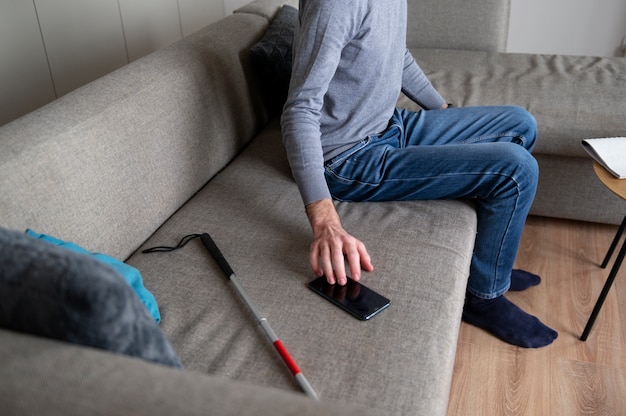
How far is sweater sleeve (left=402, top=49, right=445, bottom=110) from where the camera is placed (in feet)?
5.41

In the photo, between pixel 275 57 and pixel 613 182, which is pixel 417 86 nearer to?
pixel 275 57

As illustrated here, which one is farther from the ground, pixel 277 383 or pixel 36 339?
pixel 36 339

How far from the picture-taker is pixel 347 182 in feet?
4.47

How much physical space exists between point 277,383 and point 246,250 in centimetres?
39

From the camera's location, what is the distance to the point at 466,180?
1.32m

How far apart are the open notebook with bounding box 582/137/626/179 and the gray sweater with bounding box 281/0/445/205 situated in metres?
0.56

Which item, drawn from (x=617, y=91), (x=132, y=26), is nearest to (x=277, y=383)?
(x=617, y=91)

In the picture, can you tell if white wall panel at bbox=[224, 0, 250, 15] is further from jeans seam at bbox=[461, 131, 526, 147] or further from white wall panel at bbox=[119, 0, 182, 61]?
jeans seam at bbox=[461, 131, 526, 147]

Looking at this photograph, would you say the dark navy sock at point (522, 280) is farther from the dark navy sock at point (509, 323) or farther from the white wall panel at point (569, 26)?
the white wall panel at point (569, 26)

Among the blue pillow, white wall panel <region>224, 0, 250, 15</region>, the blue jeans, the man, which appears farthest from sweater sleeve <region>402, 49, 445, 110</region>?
white wall panel <region>224, 0, 250, 15</region>

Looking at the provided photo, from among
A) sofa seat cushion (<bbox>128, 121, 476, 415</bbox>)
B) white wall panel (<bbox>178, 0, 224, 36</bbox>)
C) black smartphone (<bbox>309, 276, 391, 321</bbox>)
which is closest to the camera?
sofa seat cushion (<bbox>128, 121, 476, 415</bbox>)

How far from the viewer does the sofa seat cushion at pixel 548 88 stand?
1756 millimetres

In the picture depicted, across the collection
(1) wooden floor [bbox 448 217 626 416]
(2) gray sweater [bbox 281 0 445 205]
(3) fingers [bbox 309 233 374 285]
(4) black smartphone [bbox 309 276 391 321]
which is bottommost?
(1) wooden floor [bbox 448 217 626 416]

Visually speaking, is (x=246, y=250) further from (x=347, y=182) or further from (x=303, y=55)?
(x=303, y=55)
